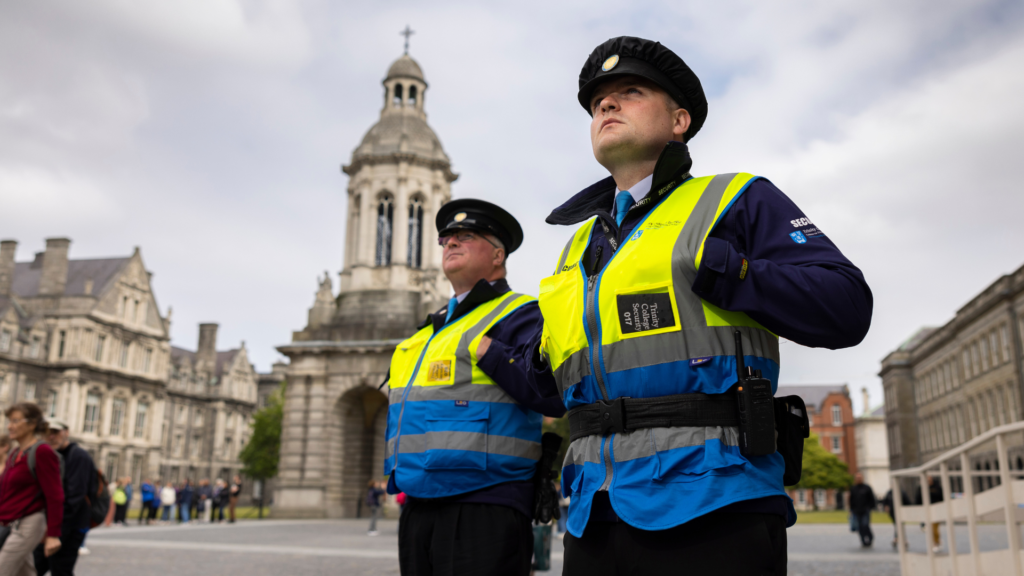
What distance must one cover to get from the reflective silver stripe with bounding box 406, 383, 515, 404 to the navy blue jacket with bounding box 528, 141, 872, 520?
1.80 metres

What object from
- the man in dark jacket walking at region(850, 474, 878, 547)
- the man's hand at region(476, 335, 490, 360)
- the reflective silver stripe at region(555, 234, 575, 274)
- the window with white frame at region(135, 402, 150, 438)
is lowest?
the man in dark jacket walking at region(850, 474, 878, 547)

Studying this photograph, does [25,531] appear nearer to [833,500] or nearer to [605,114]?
[605,114]

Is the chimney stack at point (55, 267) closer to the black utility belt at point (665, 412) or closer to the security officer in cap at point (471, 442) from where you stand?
the security officer in cap at point (471, 442)

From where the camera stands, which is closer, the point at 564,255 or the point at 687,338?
the point at 687,338

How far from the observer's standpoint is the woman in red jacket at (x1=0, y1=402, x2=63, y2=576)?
6391 millimetres

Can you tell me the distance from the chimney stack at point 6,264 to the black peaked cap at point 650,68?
69.5m

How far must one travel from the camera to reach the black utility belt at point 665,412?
2.04 m

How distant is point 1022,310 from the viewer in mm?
44000

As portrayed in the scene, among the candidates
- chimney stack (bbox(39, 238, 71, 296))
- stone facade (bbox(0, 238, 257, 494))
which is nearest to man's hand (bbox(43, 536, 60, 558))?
stone facade (bbox(0, 238, 257, 494))

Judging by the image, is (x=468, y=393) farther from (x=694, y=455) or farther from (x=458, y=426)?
(x=694, y=455)

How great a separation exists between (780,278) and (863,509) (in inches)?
697

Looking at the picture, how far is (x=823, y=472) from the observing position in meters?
81.0

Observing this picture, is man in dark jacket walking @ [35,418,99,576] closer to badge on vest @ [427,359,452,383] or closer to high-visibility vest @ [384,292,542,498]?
high-visibility vest @ [384,292,542,498]

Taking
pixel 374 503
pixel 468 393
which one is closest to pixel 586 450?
pixel 468 393
